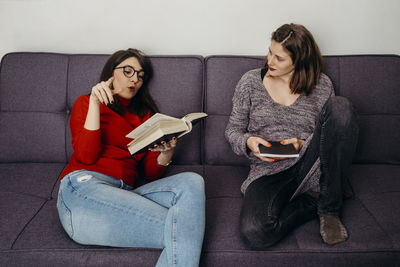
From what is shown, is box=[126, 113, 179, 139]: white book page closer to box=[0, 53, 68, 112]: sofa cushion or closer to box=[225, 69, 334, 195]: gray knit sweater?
box=[225, 69, 334, 195]: gray knit sweater

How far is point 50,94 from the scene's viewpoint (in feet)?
5.66

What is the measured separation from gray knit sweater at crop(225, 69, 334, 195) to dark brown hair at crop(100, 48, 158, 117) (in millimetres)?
417

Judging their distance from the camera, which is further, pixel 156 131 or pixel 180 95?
pixel 180 95

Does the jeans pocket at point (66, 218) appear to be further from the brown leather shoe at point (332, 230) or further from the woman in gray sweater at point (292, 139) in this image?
the brown leather shoe at point (332, 230)

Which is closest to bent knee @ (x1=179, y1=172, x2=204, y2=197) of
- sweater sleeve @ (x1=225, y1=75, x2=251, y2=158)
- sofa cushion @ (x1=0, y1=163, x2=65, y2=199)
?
sweater sleeve @ (x1=225, y1=75, x2=251, y2=158)

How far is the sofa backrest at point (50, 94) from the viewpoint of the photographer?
67.5 inches

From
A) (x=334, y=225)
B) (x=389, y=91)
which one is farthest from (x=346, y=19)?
(x=334, y=225)

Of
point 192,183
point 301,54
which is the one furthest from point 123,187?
point 301,54

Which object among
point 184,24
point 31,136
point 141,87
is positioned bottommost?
point 31,136

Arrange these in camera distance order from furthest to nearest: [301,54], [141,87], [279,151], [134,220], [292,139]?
[141,87] < [301,54] < [292,139] < [279,151] < [134,220]

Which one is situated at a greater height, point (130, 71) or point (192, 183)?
point (130, 71)

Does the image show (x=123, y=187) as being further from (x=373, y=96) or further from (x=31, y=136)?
(x=373, y=96)

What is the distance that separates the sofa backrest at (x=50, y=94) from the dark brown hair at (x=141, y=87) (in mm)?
55

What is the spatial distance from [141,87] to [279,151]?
783 mm
